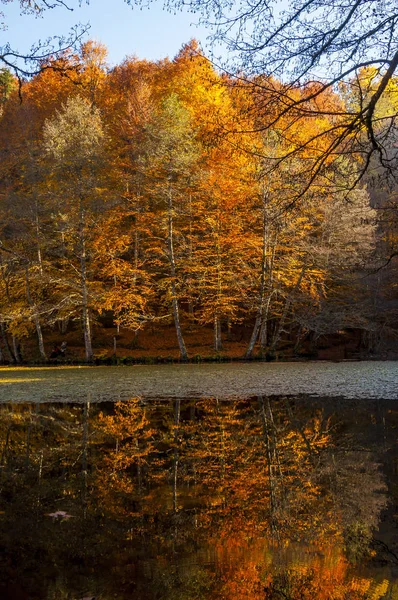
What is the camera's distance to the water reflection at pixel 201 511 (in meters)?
3.26

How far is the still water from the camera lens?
328 centimetres

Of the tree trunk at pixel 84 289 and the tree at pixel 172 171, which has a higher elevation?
the tree at pixel 172 171

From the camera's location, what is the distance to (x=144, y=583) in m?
3.24

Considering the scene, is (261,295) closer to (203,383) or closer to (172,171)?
(172,171)

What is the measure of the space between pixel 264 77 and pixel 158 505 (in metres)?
4.05

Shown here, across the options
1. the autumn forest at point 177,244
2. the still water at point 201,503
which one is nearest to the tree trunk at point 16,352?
the autumn forest at point 177,244

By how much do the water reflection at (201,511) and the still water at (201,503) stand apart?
12 millimetres

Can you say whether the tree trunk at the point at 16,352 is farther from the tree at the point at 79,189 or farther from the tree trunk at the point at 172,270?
the tree trunk at the point at 172,270

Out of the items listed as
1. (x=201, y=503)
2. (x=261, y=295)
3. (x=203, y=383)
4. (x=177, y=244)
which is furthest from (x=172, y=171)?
(x=201, y=503)

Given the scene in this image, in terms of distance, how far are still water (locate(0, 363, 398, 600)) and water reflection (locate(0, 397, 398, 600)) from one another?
0.01 meters

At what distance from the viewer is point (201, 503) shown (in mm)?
4672

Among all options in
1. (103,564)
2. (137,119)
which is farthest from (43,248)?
(103,564)

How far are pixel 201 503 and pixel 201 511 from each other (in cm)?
19

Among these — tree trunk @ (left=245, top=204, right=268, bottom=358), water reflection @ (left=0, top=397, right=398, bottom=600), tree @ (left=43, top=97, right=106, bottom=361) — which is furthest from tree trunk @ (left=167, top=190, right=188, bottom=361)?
water reflection @ (left=0, top=397, right=398, bottom=600)
